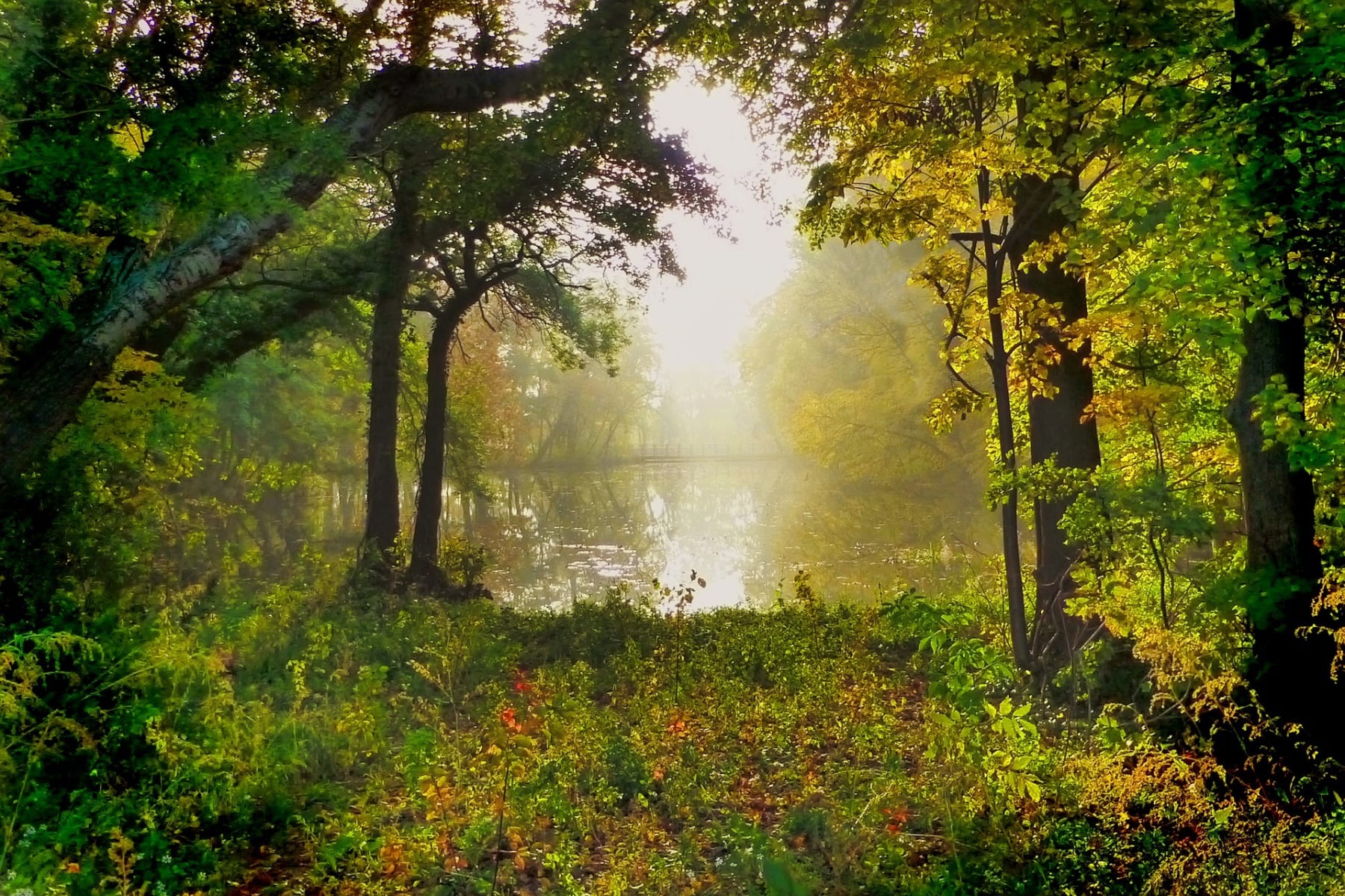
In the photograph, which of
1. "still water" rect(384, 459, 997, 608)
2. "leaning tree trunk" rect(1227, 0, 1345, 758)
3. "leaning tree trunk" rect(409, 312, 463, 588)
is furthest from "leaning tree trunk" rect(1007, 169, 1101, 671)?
"leaning tree trunk" rect(409, 312, 463, 588)

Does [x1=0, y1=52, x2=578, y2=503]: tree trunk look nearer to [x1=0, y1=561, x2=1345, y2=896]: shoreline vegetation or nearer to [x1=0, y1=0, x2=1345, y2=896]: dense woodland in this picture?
[x1=0, y1=0, x2=1345, y2=896]: dense woodland

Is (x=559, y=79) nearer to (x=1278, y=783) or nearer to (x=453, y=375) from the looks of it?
(x=1278, y=783)

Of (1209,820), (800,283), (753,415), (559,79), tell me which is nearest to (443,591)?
(559,79)

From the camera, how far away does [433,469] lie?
12734 millimetres

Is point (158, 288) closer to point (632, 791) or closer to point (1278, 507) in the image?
point (632, 791)

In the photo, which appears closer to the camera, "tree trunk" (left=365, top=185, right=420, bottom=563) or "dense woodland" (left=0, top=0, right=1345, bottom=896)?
"dense woodland" (left=0, top=0, right=1345, bottom=896)

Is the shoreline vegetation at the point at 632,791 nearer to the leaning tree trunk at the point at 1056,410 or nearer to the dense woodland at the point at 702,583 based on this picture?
the dense woodland at the point at 702,583

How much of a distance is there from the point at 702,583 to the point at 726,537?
1441 cm

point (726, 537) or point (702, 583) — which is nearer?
point (702, 583)

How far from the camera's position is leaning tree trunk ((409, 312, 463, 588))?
1192 cm

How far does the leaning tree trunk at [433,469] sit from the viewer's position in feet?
39.1

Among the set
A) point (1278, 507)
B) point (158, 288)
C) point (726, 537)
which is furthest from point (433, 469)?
point (726, 537)

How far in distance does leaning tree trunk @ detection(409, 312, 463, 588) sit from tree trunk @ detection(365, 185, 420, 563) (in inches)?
16.0

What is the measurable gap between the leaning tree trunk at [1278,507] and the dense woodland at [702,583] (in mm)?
24
